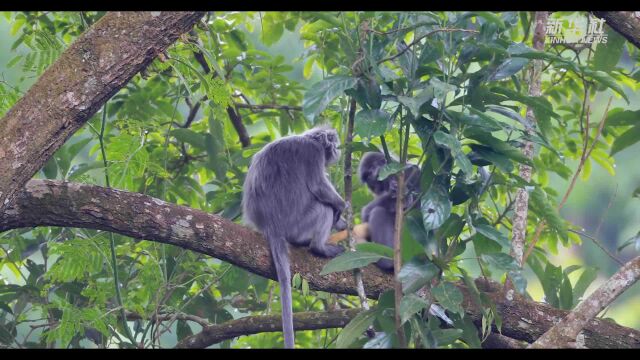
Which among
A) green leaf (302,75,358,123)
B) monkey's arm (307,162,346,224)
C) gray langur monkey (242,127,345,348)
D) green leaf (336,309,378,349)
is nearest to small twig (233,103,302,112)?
gray langur monkey (242,127,345,348)

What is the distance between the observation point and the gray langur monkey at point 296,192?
4137 mm

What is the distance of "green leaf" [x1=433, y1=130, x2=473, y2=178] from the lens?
2640 mm

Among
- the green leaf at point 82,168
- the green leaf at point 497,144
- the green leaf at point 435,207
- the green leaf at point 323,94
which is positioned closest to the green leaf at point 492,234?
the green leaf at point 435,207

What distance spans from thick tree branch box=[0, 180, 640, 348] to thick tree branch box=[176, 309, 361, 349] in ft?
0.89

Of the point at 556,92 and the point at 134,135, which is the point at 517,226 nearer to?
the point at 556,92

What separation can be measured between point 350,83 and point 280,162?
4.89ft

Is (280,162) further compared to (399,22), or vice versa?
(280,162)

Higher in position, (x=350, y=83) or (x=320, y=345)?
(x=350, y=83)

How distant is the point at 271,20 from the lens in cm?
480

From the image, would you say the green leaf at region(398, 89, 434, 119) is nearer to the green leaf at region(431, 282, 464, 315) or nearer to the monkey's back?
the green leaf at region(431, 282, 464, 315)

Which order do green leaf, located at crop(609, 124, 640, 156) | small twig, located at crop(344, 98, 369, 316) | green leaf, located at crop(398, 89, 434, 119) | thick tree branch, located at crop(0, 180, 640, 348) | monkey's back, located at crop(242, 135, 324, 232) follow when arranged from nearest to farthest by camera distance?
green leaf, located at crop(398, 89, 434, 119), small twig, located at crop(344, 98, 369, 316), thick tree branch, located at crop(0, 180, 640, 348), green leaf, located at crop(609, 124, 640, 156), monkey's back, located at crop(242, 135, 324, 232)
